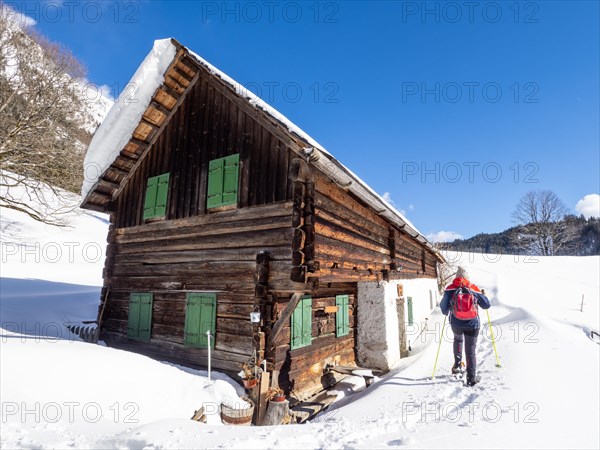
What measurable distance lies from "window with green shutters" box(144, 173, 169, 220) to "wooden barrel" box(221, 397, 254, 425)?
5.58 m

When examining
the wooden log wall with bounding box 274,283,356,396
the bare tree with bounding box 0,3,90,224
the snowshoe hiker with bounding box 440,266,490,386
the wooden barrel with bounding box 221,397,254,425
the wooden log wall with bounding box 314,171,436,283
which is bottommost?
the wooden barrel with bounding box 221,397,254,425

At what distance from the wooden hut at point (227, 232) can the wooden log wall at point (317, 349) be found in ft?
0.15

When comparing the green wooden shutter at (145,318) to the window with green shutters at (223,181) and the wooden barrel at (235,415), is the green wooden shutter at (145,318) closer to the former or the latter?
the window with green shutters at (223,181)

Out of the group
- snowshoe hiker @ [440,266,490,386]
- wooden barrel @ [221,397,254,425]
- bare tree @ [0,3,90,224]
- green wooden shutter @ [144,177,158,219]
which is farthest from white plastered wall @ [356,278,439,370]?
bare tree @ [0,3,90,224]

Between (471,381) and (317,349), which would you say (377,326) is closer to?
(317,349)

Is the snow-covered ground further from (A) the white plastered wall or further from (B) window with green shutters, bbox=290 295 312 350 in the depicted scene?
(B) window with green shutters, bbox=290 295 312 350

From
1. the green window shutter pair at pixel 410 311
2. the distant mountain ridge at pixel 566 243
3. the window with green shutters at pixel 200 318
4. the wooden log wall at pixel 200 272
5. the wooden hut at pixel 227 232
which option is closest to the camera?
the wooden hut at pixel 227 232

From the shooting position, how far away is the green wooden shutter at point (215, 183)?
8219 mm

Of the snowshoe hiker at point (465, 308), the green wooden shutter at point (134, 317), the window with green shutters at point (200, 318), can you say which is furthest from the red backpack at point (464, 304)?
the green wooden shutter at point (134, 317)

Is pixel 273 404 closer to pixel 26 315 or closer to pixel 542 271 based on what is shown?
pixel 26 315

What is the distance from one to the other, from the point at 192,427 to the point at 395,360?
7573 millimetres

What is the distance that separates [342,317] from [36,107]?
15847 millimetres

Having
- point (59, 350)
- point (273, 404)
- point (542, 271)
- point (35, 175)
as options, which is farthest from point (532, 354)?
point (542, 271)

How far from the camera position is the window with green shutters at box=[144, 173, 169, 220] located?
939 cm
